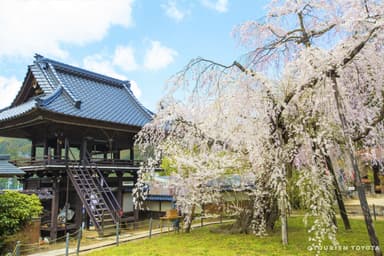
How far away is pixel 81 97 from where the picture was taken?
12680 millimetres

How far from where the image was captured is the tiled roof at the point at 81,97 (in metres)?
10.8

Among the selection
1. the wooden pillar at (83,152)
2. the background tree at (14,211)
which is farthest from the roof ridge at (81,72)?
the background tree at (14,211)

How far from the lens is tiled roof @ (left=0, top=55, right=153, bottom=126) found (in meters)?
10.8

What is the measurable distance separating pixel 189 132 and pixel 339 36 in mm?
4728

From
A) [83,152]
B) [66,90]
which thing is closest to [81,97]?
[66,90]

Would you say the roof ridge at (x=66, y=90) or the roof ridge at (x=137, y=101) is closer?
the roof ridge at (x=66, y=90)

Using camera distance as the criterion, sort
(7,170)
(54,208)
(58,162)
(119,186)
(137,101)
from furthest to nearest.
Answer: (137,101) → (119,186) → (58,162) → (54,208) → (7,170)

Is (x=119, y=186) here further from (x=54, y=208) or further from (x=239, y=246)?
(x=239, y=246)

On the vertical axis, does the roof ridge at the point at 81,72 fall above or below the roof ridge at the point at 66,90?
above

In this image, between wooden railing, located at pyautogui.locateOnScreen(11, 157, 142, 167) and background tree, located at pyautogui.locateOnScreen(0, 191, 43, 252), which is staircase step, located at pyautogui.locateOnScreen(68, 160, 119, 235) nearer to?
wooden railing, located at pyautogui.locateOnScreen(11, 157, 142, 167)

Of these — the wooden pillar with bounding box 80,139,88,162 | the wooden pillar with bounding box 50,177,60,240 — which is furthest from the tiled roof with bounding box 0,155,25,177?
the wooden pillar with bounding box 80,139,88,162

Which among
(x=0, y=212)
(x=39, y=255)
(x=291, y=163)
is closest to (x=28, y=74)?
(x=0, y=212)

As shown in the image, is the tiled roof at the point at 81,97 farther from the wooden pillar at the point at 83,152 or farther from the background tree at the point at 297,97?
the background tree at the point at 297,97

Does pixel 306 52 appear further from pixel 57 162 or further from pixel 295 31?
pixel 57 162
